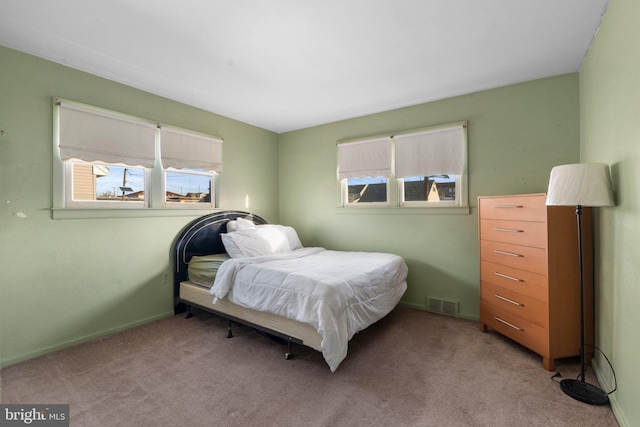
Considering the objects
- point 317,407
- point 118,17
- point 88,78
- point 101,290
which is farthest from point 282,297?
point 88,78

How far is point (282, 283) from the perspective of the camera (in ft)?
7.98

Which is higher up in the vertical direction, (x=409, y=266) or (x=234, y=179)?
(x=234, y=179)

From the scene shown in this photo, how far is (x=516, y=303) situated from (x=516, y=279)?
20 centimetres

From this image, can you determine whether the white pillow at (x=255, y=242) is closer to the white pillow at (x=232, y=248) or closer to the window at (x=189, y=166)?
the white pillow at (x=232, y=248)

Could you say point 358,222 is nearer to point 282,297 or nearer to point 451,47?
point 282,297

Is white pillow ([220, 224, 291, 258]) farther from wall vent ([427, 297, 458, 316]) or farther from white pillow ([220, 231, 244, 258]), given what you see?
wall vent ([427, 297, 458, 316])

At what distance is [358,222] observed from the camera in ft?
13.4

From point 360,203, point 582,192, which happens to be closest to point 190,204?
point 360,203

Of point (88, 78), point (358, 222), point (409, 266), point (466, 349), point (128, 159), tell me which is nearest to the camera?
point (466, 349)

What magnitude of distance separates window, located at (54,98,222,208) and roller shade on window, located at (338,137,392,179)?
5.55ft

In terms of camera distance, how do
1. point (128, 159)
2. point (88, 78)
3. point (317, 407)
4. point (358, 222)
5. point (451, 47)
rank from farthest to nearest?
point (358, 222) < point (128, 159) < point (88, 78) < point (451, 47) < point (317, 407)

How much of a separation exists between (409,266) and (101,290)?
10.9 ft

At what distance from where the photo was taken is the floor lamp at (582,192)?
5.87 ft

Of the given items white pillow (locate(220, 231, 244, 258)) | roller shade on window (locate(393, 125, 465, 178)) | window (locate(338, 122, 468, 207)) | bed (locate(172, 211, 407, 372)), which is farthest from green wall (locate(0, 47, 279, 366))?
roller shade on window (locate(393, 125, 465, 178))
